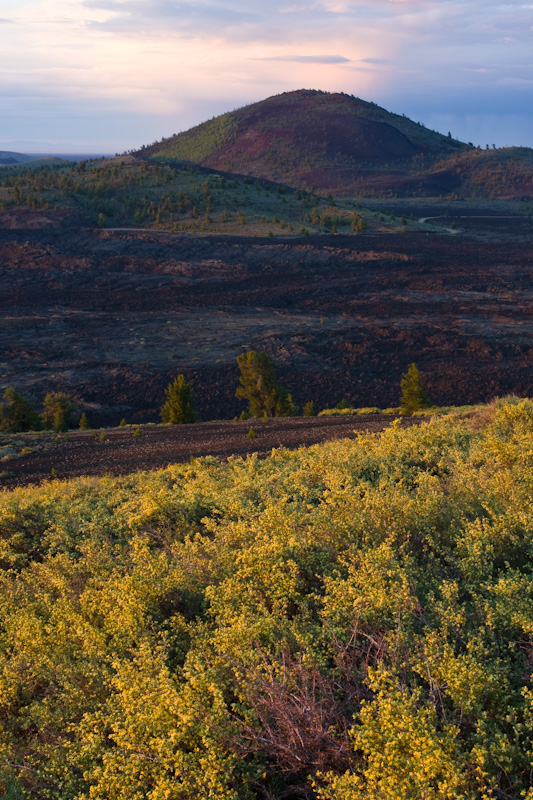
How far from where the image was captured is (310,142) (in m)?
129

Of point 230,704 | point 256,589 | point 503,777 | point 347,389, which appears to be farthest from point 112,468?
point 347,389

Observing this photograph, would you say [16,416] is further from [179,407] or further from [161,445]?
[161,445]

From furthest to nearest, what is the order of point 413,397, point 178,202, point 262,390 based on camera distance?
point 178,202 → point 262,390 → point 413,397

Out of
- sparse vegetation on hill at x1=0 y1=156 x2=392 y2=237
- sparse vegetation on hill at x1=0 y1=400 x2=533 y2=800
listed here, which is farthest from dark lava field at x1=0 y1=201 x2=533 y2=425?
sparse vegetation on hill at x1=0 y1=400 x2=533 y2=800

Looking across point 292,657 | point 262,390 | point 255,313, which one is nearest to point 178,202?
point 255,313

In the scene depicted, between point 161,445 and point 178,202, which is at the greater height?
point 178,202

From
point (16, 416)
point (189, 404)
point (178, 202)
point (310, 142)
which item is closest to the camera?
point (16, 416)

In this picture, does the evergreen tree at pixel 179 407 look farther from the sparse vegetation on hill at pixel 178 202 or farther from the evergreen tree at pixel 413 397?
the sparse vegetation on hill at pixel 178 202

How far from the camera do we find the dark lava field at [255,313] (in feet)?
107

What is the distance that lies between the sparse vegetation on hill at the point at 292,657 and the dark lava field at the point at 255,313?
2278 cm

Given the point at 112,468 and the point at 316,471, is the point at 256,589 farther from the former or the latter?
the point at 112,468

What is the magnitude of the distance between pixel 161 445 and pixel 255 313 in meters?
30.4

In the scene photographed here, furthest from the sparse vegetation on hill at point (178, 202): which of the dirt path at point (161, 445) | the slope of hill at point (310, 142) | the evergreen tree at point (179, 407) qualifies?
the dirt path at point (161, 445)

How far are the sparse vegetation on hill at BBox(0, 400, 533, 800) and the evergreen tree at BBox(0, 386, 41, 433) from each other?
16.6m
